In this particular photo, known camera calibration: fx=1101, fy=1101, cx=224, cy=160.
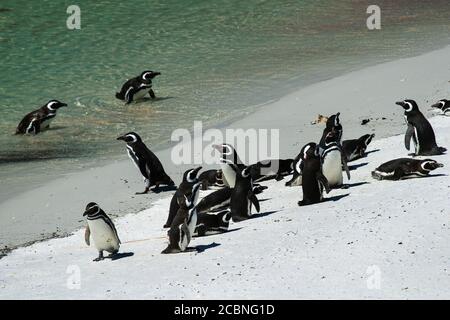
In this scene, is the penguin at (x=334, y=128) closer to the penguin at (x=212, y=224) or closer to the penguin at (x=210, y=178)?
the penguin at (x=210, y=178)

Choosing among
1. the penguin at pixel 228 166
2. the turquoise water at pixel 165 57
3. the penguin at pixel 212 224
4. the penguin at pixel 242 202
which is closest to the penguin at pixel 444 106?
the penguin at pixel 228 166

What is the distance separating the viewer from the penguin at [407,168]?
31.8ft

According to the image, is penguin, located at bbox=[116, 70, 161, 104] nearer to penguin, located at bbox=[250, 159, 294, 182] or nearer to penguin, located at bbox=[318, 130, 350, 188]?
penguin, located at bbox=[250, 159, 294, 182]

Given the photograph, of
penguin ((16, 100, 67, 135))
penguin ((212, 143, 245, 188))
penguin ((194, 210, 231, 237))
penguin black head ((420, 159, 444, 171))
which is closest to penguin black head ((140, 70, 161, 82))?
penguin ((16, 100, 67, 135))

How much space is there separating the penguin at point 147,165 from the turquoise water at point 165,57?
65.0 inches

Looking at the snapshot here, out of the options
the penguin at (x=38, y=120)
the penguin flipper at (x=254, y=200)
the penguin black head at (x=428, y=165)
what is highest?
the penguin black head at (x=428, y=165)

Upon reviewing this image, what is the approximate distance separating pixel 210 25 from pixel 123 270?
14875 mm

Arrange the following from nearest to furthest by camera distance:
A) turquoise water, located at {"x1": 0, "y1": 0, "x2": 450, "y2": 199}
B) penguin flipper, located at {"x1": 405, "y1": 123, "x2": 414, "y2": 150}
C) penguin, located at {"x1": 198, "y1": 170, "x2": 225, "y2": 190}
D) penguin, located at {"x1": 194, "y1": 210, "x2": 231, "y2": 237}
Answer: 1. penguin, located at {"x1": 194, "y1": 210, "x2": 231, "y2": 237}
2. penguin flipper, located at {"x1": 405, "y1": 123, "x2": 414, "y2": 150}
3. penguin, located at {"x1": 198, "y1": 170, "x2": 225, "y2": 190}
4. turquoise water, located at {"x1": 0, "y1": 0, "x2": 450, "y2": 199}

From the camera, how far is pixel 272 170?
36.0 feet

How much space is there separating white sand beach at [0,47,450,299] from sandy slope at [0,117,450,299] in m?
0.01

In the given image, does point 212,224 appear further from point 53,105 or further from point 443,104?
point 53,105

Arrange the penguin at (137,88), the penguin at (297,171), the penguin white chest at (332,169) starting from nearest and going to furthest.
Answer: the penguin white chest at (332,169), the penguin at (297,171), the penguin at (137,88)

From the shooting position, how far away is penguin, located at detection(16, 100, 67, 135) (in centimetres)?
1549
